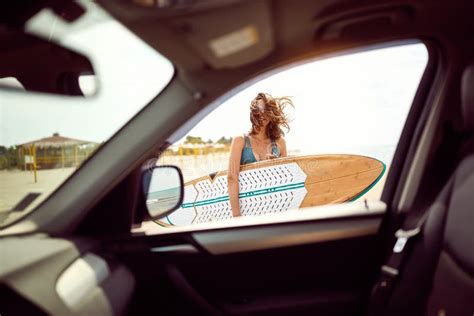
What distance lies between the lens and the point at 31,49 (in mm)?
1464

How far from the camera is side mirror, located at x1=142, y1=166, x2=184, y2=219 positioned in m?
1.72

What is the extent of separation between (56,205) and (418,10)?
162 cm

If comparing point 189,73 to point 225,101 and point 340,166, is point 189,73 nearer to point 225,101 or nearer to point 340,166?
point 225,101

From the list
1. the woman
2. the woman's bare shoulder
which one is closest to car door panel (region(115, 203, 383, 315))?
the woman

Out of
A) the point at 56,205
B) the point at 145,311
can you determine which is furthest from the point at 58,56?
the point at 145,311

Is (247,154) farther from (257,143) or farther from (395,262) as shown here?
(395,262)

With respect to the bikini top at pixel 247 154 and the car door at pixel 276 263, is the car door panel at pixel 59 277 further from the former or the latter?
the bikini top at pixel 247 154

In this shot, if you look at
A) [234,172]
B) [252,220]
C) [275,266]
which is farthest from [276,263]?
[234,172]

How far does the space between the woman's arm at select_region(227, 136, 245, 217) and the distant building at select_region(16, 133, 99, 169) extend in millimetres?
1579

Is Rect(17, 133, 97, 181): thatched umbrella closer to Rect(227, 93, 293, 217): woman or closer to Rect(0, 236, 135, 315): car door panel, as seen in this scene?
Rect(0, 236, 135, 315): car door panel

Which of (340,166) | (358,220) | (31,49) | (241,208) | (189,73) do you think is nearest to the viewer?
(31,49)

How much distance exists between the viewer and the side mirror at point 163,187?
1.72 m

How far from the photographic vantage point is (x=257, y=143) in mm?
3074

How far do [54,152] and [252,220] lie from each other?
107 centimetres
